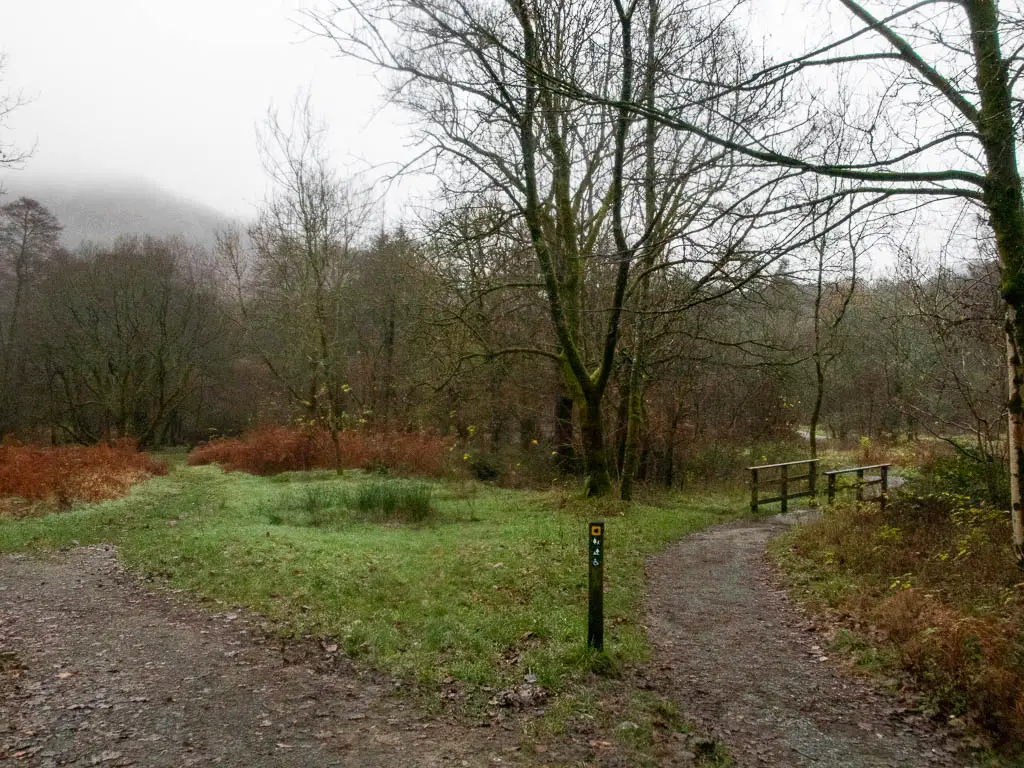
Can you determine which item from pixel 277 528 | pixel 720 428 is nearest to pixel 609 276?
pixel 720 428

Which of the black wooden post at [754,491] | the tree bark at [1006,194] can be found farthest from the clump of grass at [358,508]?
the tree bark at [1006,194]

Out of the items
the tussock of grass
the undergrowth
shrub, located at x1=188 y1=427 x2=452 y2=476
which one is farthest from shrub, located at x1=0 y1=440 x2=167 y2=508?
the tussock of grass

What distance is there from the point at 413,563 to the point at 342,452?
16.7 m

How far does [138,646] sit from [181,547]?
420 cm

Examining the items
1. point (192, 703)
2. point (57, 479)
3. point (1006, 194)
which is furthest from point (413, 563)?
point (57, 479)

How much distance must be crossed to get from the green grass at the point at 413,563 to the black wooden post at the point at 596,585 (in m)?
0.15

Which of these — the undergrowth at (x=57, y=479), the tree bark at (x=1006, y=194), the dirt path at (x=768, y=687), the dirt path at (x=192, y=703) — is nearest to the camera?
the dirt path at (x=192, y=703)

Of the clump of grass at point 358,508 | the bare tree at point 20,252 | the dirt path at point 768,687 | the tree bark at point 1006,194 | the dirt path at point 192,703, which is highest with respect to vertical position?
the bare tree at point 20,252

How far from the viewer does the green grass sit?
20.4 feet

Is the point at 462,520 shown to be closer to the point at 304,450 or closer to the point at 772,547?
the point at 772,547

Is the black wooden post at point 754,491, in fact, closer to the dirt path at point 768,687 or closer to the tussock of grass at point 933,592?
the tussock of grass at point 933,592

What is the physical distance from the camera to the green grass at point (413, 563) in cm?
620

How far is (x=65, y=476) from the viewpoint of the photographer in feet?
54.1

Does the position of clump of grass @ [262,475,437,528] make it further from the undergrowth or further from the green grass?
the undergrowth
